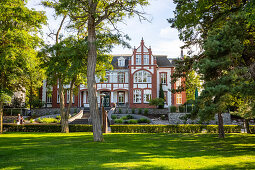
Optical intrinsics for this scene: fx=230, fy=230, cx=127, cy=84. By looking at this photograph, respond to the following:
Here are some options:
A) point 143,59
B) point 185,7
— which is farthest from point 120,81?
point 185,7

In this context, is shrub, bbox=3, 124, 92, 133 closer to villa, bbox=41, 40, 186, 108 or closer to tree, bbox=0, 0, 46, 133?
tree, bbox=0, 0, 46, 133

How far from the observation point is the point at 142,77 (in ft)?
119

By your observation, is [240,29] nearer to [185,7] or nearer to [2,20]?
[185,7]

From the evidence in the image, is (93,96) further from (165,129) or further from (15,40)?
(165,129)

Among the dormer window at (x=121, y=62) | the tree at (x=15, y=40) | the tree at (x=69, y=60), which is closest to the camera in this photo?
the tree at (x=69, y=60)

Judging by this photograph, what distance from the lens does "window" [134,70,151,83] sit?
1416 inches

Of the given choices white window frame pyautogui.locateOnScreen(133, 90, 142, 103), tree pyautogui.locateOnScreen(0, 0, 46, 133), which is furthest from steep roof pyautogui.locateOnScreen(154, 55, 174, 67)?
tree pyautogui.locateOnScreen(0, 0, 46, 133)

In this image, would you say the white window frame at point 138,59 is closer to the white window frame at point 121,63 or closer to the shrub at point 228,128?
the white window frame at point 121,63

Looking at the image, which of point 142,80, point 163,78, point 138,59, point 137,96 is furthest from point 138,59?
point 137,96

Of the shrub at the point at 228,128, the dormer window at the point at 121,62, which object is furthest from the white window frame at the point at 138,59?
the shrub at the point at 228,128

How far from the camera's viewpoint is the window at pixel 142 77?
118ft

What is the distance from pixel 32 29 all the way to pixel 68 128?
8900 millimetres

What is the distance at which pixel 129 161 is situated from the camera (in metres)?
7.82

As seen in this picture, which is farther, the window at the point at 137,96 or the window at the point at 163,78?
the window at the point at 163,78
